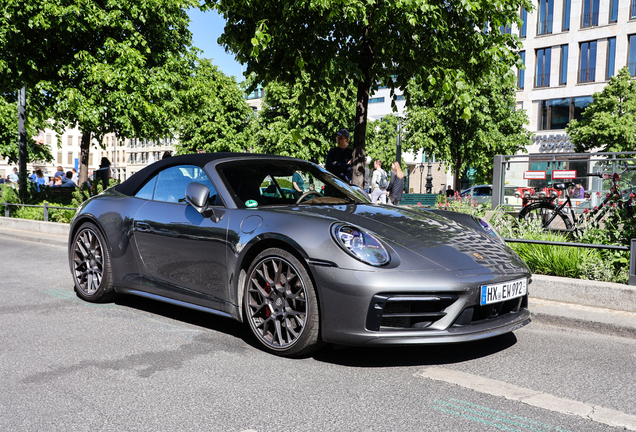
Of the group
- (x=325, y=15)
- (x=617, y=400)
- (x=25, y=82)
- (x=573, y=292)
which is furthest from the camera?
(x=25, y=82)

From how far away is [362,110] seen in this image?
884cm

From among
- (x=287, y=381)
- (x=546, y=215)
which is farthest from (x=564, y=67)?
(x=287, y=381)

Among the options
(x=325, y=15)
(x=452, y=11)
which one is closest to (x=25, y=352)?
(x=325, y=15)

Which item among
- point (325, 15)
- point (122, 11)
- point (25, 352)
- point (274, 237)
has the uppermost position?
point (122, 11)

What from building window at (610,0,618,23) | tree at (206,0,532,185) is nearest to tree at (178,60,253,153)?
building window at (610,0,618,23)

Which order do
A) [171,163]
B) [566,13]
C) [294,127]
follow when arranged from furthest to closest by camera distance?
[294,127], [566,13], [171,163]

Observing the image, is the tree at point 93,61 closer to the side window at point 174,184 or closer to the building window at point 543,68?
the side window at point 174,184

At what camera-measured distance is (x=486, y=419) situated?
2863 mm

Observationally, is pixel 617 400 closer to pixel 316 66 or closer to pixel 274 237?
pixel 274 237

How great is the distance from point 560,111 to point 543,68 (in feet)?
11.3

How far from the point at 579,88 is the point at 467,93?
36.8 m

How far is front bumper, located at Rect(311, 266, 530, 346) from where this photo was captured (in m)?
3.46

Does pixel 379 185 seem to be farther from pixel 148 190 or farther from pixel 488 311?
pixel 488 311

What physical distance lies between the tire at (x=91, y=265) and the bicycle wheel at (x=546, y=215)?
555 centimetres
